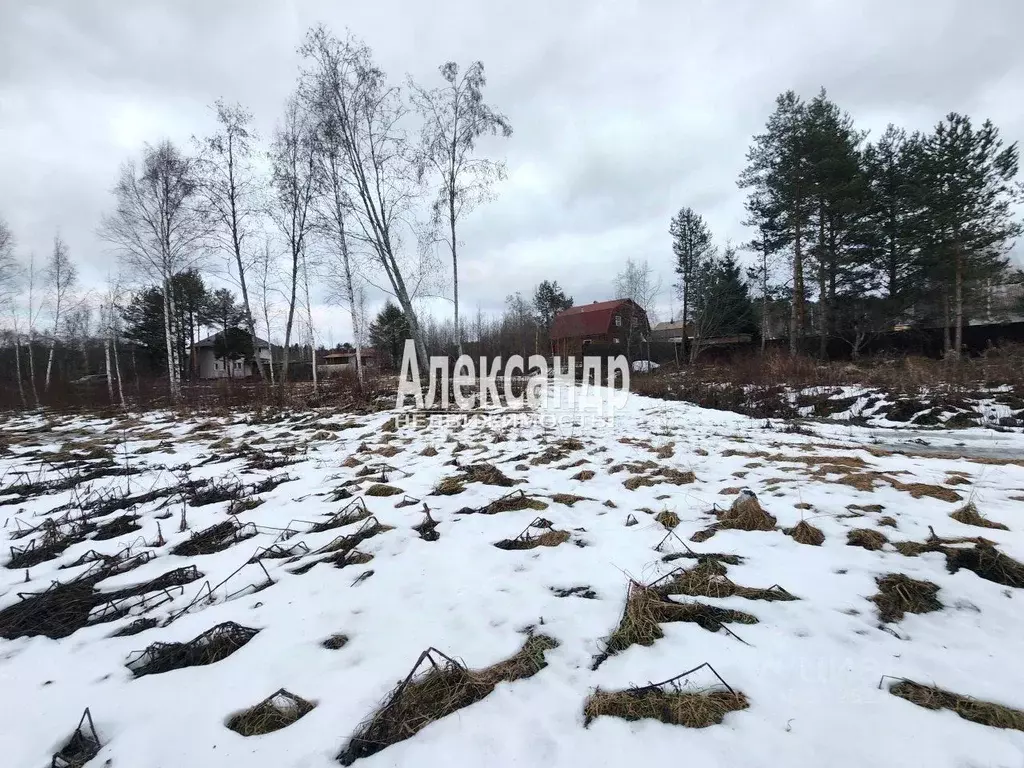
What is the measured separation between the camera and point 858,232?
18.2 metres

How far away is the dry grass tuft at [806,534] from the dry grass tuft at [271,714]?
3.14 metres

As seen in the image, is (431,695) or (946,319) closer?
(431,695)

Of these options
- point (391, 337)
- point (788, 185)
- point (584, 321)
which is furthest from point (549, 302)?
point (788, 185)

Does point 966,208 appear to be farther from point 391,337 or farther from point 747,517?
Result: point 391,337

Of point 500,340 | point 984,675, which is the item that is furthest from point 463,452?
point 500,340

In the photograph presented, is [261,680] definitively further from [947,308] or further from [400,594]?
[947,308]

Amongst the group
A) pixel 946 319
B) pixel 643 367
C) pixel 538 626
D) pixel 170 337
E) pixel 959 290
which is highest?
pixel 959 290

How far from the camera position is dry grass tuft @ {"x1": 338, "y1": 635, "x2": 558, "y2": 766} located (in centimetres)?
152

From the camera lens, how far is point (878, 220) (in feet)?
61.8

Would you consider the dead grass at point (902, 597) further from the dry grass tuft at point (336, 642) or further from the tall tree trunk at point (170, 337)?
the tall tree trunk at point (170, 337)

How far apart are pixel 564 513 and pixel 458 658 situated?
1.93 m

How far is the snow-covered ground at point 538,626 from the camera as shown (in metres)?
1.46

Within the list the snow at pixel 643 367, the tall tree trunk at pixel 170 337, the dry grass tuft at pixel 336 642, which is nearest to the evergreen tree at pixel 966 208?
the snow at pixel 643 367

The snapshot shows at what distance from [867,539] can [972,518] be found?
0.98 meters
